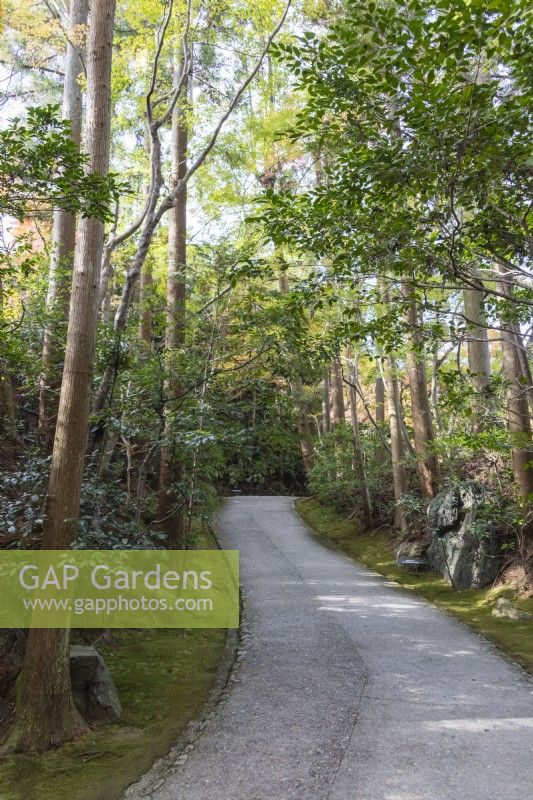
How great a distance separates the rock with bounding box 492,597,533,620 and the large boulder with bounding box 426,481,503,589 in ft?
3.47

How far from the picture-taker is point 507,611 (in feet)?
23.9

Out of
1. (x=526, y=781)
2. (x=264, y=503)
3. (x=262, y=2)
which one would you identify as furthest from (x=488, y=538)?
(x=264, y=503)

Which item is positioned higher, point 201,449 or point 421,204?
point 421,204

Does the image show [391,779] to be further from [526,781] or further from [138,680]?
[138,680]

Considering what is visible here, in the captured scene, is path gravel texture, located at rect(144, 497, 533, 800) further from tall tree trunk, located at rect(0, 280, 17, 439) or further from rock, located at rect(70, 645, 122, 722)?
tall tree trunk, located at rect(0, 280, 17, 439)

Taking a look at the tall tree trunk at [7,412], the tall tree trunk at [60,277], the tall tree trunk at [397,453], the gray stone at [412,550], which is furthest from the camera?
the tall tree trunk at [397,453]

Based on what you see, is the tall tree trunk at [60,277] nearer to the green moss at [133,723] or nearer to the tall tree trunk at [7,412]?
the tall tree trunk at [7,412]

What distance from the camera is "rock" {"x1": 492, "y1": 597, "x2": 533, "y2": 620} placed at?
7.07 meters

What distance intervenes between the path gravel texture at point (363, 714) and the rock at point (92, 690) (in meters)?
0.87

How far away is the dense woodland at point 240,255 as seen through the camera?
12.1 feet

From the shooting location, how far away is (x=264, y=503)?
19562 mm

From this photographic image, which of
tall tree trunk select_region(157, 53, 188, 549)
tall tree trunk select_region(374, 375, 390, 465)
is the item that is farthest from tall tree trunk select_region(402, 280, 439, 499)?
tall tree trunk select_region(157, 53, 188, 549)

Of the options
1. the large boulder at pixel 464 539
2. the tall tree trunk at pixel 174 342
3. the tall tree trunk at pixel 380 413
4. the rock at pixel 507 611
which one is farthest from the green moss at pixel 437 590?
the tall tree trunk at pixel 174 342

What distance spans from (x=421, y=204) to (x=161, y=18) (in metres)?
5.41
